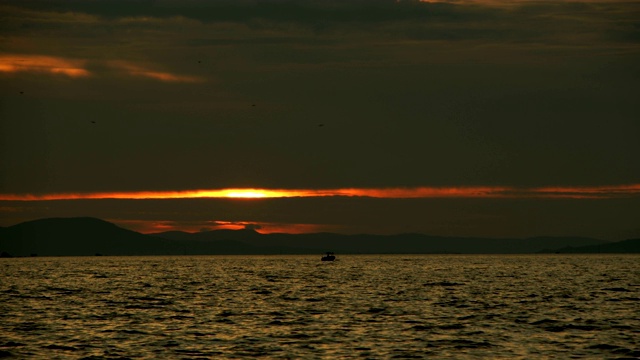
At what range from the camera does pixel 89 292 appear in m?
129

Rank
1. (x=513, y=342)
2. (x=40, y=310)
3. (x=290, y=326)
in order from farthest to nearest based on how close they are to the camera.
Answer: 1. (x=40, y=310)
2. (x=290, y=326)
3. (x=513, y=342)

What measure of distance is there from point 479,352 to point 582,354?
6.14 metres

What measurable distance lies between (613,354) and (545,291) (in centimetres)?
6950

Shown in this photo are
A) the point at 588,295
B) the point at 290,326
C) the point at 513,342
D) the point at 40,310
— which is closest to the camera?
the point at 513,342

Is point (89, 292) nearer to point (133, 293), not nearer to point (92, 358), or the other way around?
point (133, 293)

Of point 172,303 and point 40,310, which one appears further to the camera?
point 172,303

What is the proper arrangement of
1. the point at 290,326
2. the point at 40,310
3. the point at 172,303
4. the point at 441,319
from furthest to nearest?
the point at 172,303
the point at 40,310
the point at 441,319
the point at 290,326

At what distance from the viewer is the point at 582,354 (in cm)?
5869

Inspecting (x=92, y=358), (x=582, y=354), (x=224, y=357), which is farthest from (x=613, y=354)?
(x=92, y=358)

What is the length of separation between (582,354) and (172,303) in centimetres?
5336

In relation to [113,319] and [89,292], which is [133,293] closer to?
[89,292]

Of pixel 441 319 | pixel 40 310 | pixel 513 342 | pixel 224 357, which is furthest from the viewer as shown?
pixel 40 310

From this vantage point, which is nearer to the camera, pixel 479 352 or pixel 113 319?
pixel 479 352

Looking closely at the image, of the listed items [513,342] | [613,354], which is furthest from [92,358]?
[613,354]
